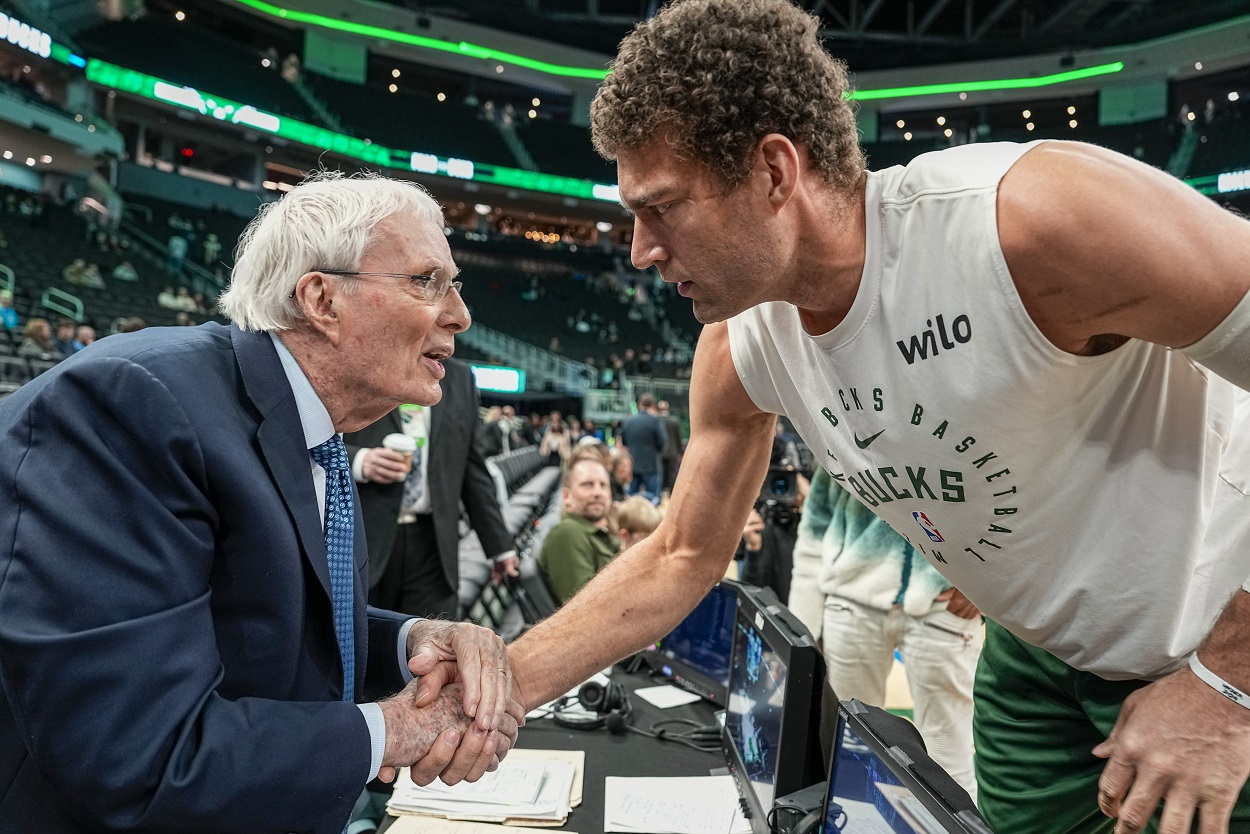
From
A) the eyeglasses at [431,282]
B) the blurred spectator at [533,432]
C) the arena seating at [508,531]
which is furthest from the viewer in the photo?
the blurred spectator at [533,432]

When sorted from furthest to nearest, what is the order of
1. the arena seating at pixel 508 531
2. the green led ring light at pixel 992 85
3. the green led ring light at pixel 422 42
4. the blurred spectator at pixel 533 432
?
the green led ring light at pixel 422 42
the green led ring light at pixel 992 85
the blurred spectator at pixel 533 432
the arena seating at pixel 508 531

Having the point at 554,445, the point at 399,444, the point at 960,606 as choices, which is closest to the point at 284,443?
the point at 399,444

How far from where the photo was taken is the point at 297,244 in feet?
4.59

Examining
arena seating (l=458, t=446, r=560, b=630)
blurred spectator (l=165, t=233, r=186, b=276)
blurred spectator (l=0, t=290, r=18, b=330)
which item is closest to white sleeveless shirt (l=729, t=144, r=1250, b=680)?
arena seating (l=458, t=446, r=560, b=630)

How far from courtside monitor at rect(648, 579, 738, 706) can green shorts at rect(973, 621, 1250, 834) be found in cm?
82

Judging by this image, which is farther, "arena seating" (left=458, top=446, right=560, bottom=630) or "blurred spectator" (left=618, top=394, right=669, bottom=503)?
"blurred spectator" (left=618, top=394, right=669, bottom=503)

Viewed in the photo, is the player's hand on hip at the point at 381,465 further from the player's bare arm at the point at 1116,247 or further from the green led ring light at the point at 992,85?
the green led ring light at the point at 992,85

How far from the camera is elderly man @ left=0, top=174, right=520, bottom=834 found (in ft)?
3.12

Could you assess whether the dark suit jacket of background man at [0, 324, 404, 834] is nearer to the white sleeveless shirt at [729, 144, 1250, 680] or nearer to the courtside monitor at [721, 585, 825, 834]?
the courtside monitor at [721, 585, 825, 834]

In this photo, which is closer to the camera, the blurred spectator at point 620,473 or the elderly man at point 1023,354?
the elderly man at point 1023,354

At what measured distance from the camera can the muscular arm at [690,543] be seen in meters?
1.65

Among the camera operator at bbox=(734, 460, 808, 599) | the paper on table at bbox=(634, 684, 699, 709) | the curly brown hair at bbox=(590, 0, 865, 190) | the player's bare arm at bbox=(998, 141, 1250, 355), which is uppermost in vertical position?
the curly brown hair at bbox=(590, 0, 865, 190)

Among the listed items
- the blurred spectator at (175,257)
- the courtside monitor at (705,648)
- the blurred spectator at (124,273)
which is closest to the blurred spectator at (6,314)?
the blurred spectator at (124,273)

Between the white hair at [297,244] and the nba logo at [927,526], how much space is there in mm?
981
